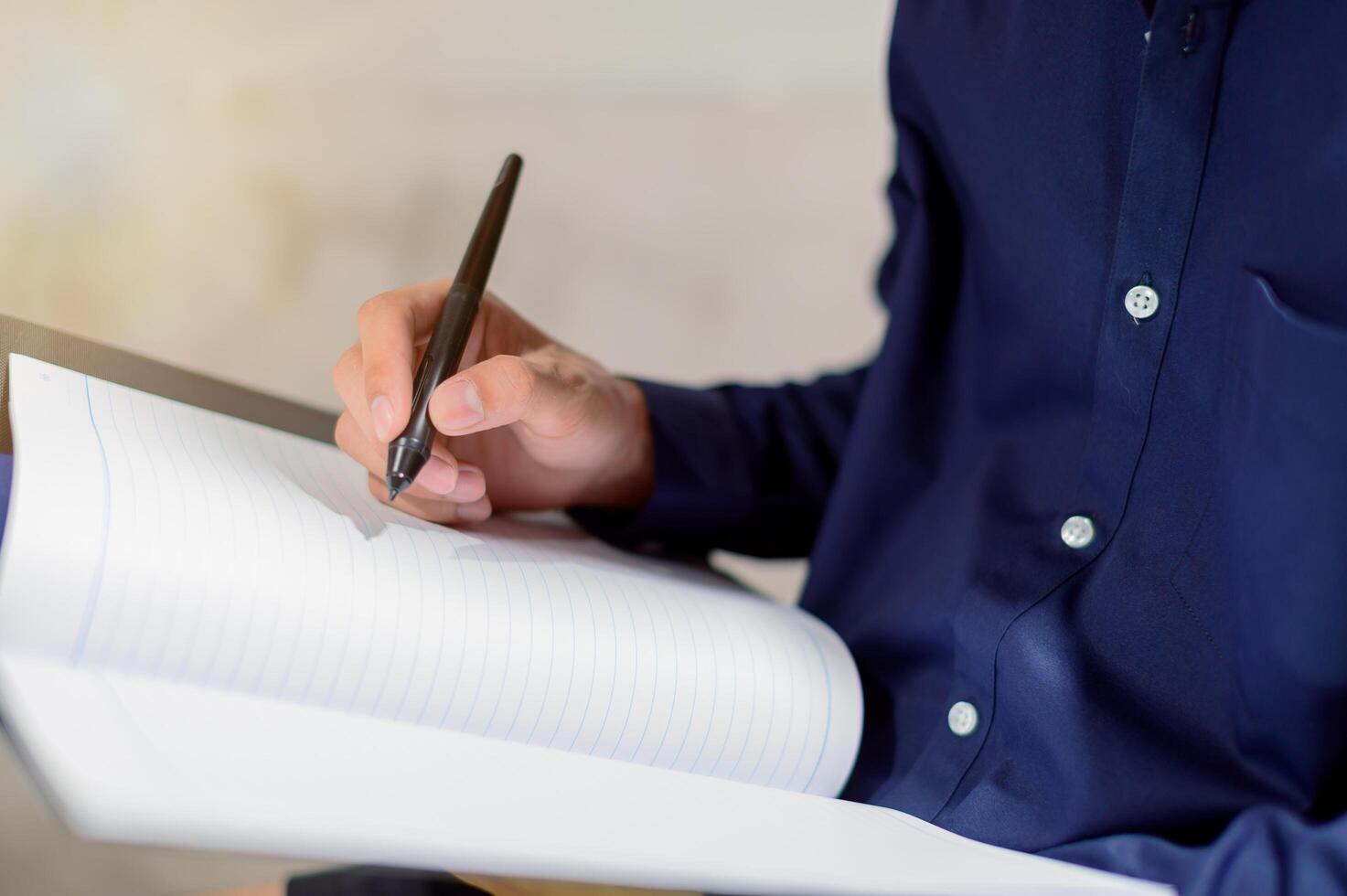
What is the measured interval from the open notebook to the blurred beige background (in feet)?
1.27

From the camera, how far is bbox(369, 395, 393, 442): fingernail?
1.30 feet

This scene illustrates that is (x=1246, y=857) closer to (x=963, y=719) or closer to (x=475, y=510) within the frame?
(x=963, y=719)

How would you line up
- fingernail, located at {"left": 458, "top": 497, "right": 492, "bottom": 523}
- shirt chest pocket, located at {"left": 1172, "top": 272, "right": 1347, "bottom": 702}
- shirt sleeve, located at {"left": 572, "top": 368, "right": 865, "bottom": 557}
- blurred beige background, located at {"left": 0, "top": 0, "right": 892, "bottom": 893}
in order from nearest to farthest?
shirt chest pocket, located at {"left": 1172, "top": 272, "right": 1347, "bottom": 702}
fingernail, located at {"left": 458, "top": 497, "right": 492, "bottom": 523}
shirt sleeve, located at {"left": 572, "top": 368, "right": 865, "bottom": 557}
blurred beige background, located at {"left": 0, "top": 0, "right": 892, "bottom": 893}

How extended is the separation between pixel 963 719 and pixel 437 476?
0.83 ft

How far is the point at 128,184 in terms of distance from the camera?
76 cm

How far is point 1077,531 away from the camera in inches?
16.8

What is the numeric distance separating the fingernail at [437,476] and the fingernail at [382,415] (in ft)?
0.09

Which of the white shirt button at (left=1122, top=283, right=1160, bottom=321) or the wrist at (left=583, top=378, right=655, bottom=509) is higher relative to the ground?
the white shirt button at (left=1122, top=283, right=1160, bottom=321)

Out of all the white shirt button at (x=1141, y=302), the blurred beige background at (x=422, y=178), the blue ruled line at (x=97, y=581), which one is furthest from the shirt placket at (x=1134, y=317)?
the blurred beige background at (x=422, y=178)

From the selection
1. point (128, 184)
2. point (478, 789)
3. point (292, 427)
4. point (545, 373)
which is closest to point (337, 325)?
point (128, 184)

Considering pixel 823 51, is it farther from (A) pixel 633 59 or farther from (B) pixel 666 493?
(B) pixel 666 493

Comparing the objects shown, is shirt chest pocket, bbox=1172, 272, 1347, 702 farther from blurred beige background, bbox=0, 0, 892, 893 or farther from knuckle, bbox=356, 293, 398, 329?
Answer: blurred beige background, bbox=0, 0, 892, 893

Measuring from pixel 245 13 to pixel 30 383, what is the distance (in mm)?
540

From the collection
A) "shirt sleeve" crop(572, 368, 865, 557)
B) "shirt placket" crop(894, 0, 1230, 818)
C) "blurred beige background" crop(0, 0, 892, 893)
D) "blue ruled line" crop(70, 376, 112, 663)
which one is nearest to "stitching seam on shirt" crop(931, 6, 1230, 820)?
"shirt placket" crop(894, 0, 1230, 818)
